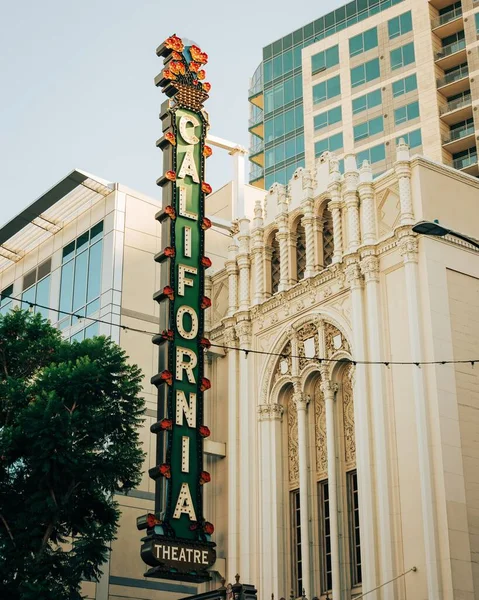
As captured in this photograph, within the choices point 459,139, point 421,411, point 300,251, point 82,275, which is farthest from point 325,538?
point 459,139

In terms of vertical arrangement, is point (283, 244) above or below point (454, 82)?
below

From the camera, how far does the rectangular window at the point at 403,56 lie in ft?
211

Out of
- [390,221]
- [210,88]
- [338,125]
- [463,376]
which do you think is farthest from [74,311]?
[338,125]

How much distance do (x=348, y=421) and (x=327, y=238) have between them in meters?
6.48

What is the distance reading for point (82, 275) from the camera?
145 feet

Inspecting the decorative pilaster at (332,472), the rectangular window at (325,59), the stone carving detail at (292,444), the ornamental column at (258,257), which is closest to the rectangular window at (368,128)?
the rectangular window at (325,59)

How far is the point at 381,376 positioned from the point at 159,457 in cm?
690

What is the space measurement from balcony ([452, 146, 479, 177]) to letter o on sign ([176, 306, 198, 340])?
32379mm

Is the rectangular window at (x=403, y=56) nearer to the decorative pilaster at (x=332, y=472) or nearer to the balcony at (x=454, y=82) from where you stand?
the balcony at (x=454, y=82)

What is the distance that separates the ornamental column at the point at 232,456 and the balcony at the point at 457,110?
29.6 metres

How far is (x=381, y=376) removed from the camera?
31.4 m

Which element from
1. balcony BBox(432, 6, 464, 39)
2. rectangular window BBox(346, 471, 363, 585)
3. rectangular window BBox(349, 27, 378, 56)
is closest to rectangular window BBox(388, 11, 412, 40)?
rectangular window BBox(349, 27, 378, 56)

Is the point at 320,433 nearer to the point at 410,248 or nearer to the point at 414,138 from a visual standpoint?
the point at 410,248

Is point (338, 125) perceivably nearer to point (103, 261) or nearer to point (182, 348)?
point (103, 261)
